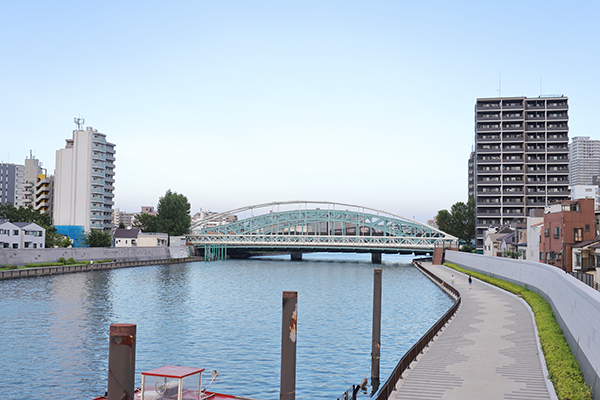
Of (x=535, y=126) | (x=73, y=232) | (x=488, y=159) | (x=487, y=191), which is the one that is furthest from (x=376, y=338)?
(x=535, y=126)

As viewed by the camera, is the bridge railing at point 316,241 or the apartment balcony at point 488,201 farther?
the apartment balcony at point 488,201

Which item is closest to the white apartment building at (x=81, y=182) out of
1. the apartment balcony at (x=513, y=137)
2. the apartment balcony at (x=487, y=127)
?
the apartment balcony at (x=487, y=127)

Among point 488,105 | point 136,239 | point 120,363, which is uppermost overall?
point 488,105

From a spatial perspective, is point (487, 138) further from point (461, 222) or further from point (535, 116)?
point (461, 222)

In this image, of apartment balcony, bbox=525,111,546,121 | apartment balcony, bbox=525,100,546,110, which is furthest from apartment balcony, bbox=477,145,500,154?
apartment balcony, bbox=525,100,546,110

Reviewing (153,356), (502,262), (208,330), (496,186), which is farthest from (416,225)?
(153,356)

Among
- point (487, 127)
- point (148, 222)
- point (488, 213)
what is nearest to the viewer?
point (488, 213)

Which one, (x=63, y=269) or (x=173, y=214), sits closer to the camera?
(x=63, y=269)

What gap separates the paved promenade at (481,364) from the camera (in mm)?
17531

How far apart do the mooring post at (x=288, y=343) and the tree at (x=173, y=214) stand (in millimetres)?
132903

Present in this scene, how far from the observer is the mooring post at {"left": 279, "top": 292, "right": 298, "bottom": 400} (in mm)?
12633

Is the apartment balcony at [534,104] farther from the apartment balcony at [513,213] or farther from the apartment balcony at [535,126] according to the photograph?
the apartment balcony at [513,213]

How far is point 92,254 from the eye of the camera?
95938 millimetres

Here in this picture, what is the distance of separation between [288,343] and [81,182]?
452 ft
